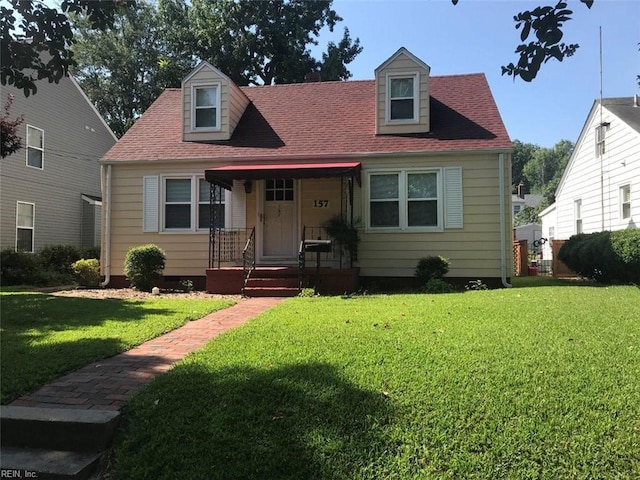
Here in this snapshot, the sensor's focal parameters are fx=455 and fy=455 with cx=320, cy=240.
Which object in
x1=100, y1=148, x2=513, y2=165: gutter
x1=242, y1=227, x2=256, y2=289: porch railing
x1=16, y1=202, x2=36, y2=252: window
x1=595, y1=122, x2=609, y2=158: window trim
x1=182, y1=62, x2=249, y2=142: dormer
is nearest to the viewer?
x1=242, y1=227, x2=256, y2=289: porch railing

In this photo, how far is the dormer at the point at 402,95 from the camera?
1195 centimetres

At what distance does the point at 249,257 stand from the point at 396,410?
870 centimetres

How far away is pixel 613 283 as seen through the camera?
11633mm

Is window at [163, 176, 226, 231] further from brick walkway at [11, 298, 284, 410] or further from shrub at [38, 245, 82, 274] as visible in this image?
brick walkway at [11, 298, 284, 410]

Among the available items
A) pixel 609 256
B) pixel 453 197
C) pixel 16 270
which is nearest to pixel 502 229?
pixel 453 197

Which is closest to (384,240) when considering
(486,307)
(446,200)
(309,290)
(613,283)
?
(446,200)

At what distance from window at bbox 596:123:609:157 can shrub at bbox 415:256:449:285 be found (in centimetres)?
934

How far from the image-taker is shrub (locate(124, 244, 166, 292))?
1089 cm

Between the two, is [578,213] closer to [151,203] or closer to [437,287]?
[437,287]

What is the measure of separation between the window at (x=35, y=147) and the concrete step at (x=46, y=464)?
16.6 meters

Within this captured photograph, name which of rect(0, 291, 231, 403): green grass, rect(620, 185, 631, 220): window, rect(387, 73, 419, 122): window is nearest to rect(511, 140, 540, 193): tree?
rect(620, 185, 631, 220): window

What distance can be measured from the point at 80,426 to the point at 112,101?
3065cm

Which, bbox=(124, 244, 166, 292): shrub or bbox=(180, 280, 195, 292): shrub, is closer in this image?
bbox=(124, 244, 166, 292): shrub

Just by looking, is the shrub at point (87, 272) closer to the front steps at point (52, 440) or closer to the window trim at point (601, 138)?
the front steps at point (52, 440)
